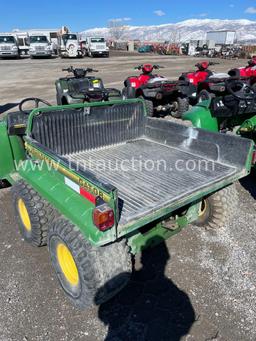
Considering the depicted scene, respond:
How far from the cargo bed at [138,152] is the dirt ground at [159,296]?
Result: 858 millimetres

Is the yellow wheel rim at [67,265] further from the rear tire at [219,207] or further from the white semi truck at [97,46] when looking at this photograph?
the white semi truck at [97,46]

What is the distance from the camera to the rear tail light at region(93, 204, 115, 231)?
76.9 inches

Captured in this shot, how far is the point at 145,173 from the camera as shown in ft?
10.9

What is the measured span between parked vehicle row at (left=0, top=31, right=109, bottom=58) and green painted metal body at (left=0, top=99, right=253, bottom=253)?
2892cm

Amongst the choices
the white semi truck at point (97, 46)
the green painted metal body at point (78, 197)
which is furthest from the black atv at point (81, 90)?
the white semi truck at point (97, 46)

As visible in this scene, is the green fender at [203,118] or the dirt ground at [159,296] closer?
the dirt ground at [159,296]

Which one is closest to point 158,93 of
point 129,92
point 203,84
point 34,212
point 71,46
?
point 129,92

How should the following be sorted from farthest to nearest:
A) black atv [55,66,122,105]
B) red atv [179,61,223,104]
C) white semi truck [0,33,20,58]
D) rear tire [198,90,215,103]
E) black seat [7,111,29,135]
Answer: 1. white semi truck [0,33,20,58]
2. red atv [179,61,223,104]
3. rear tire [198,90,215,103]
4. black atv [55,66,122,105]
5. black seat [7,111,29,135]

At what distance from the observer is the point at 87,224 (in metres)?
2.09

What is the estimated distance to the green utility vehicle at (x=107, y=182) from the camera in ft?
7.45

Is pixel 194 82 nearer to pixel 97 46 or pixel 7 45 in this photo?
pixel 97 46

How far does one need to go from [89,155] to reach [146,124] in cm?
107

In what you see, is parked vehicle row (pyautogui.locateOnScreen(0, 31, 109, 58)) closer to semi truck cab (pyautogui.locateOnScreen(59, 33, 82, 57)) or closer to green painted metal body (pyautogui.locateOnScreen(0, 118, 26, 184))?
semi truck cab (pyautogui.locateOnScreen(59, 33, 82, 57))

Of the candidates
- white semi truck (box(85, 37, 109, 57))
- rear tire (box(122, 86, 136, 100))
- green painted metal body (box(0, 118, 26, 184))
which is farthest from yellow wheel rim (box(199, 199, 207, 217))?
white semi truck (box(85, 37, 109, 57))
